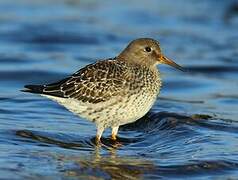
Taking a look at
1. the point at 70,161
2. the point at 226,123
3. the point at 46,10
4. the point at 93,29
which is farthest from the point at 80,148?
the point at 46,10

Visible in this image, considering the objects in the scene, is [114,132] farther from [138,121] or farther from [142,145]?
[138,121]

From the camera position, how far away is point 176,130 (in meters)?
10.9

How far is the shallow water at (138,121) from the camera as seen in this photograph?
9055 millimetres

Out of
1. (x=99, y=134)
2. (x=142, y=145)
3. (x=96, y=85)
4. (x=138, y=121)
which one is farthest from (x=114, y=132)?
(x=138, y=121)

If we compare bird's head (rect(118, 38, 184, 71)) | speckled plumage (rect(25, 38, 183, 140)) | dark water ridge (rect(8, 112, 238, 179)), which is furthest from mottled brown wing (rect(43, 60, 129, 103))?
dark water ridge (rect(8, 112, 238, 179))

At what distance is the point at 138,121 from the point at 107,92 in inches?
72.7

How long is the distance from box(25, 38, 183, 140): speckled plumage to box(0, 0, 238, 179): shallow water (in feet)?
1.48

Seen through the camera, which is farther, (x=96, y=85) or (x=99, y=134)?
(x=99, y=134)

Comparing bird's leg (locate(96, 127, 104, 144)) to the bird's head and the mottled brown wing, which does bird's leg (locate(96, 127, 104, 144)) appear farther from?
the bird's head

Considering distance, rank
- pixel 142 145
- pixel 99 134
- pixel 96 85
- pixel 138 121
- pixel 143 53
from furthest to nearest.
Result: pixel 138 121 < pixel 143 53 < pixel 142 145 < pixel 99 134 < pixel 96 85

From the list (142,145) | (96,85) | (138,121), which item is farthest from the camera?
(138,121)

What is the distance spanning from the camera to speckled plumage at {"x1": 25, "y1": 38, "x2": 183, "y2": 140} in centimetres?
973

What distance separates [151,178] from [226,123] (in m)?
2.83

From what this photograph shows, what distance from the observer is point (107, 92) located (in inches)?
384
